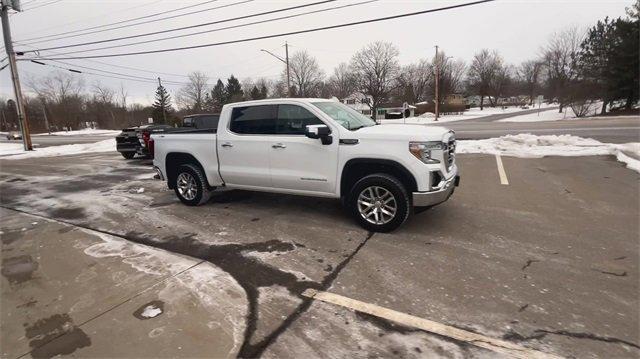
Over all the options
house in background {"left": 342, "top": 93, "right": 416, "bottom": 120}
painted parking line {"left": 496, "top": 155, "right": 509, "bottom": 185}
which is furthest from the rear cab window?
house in background {"left": 342, "top": 93, "right": 416, "bottom": 120}

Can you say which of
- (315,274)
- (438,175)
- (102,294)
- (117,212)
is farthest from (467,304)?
(117,212)

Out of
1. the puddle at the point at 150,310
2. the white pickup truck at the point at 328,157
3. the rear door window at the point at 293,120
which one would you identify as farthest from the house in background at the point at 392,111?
the puddle at the point at 150,310

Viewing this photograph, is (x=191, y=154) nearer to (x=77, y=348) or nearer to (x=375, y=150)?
(x=375, y=150)

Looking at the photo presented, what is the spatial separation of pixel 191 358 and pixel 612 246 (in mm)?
4762

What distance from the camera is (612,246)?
4.50 meters

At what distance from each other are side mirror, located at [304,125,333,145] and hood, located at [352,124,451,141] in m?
0.36

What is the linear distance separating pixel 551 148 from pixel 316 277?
36.1 ft

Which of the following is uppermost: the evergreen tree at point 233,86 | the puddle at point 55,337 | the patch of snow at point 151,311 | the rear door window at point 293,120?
the evergreen tree at point 233,86

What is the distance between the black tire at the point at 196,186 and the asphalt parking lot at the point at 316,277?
0.71ft

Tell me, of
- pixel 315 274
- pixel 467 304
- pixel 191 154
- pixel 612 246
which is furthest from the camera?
pixel 191 154

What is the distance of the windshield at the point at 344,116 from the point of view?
5522 mm

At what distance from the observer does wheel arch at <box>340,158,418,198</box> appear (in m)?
4.88

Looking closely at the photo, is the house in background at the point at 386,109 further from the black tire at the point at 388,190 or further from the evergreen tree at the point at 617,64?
the black tire at the point at 388,190

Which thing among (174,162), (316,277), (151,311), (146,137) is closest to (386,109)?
(146,137)
